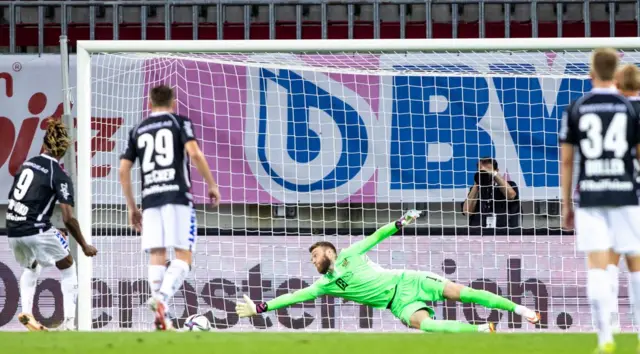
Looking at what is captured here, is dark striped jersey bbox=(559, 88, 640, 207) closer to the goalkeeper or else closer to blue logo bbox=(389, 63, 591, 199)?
the goalkeeper

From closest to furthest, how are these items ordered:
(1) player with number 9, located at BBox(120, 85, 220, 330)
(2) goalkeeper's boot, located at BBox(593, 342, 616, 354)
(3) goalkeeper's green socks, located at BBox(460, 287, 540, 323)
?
(2) goalkeeper's boot, located at BBox(593, 342, 616, 354) < (1) player with number 9, located at BBox(120, 85, 220, 330) < (3) goalkeeper's green socks, located at BBox(460, 287, 540, 323)

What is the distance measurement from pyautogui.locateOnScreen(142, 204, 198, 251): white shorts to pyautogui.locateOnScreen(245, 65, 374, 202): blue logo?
5.38 metres

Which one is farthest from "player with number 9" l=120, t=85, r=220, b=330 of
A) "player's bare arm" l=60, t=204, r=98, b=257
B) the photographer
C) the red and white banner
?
the photographer

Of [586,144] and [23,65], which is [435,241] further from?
[586,144]

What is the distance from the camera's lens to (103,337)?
7.36 meters

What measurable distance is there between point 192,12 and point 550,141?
16.5ft

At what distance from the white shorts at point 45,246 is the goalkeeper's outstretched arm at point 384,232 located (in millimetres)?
2559

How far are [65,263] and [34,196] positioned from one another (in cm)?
69

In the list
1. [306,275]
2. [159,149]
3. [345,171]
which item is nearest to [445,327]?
[306,275]

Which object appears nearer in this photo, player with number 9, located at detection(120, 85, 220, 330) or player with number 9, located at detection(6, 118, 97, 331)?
player with number 9, located at detection(120, 85, 220, 330)

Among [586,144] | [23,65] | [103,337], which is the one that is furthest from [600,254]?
[23,65]

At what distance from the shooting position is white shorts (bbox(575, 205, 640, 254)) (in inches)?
250

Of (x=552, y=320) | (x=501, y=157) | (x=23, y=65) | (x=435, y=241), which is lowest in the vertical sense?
(x=552, y=320)

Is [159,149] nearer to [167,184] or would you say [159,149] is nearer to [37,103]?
[167,184]
